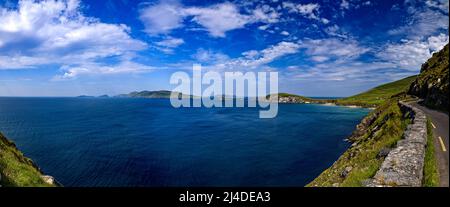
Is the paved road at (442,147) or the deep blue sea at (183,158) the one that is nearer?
the paved road at (442,147)

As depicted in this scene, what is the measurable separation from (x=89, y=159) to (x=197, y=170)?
17385 mm

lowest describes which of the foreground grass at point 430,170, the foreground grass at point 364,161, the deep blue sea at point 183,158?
the deep blue sea at point 183,158

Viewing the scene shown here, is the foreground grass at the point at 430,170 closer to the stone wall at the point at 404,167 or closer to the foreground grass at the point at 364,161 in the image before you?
the stone wall at the point at 404,167

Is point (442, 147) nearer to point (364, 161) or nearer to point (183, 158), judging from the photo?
point (364, 161)

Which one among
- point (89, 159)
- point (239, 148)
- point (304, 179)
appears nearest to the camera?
point (304, 179)

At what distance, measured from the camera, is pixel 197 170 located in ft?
115

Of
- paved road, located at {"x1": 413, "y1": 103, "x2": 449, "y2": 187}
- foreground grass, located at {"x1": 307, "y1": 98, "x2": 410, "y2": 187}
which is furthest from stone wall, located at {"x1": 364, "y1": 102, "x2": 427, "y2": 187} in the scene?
foreground grass, located at {"x1": 307, "y1": 98, "x2": 410, "y2": 187}

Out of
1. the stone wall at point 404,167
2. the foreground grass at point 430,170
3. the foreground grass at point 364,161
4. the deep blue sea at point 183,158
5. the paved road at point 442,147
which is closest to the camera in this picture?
the stone wall at point 404,167

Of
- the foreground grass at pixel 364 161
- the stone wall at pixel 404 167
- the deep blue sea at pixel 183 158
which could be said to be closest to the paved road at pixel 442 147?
the stone wall at pixel 404 167

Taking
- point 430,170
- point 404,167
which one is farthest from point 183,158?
point 430,170

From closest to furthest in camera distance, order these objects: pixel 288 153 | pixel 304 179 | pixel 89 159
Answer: pixel 304 179
pixel 89 159
pixel 288 153

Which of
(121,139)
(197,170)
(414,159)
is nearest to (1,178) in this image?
(414,159)
